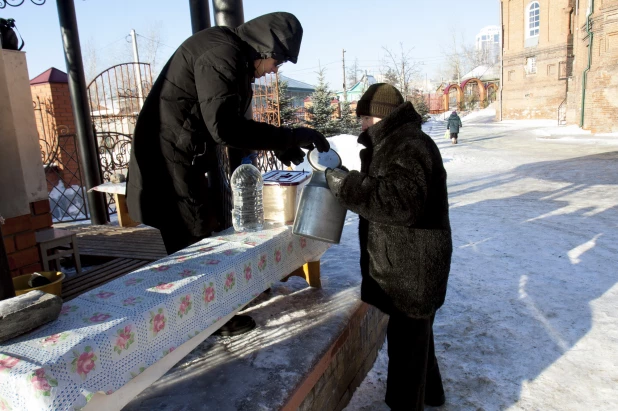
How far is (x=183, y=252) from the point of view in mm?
2090

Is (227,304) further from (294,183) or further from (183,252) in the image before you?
(294,183)

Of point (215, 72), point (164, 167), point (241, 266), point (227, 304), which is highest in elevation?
point (215, 72)

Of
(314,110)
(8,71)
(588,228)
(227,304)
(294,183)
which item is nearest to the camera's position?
(227,304)

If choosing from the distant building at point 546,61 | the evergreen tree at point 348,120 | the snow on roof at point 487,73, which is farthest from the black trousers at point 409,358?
the snow on roof at point 487,73

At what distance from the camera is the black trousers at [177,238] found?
2.27 metres

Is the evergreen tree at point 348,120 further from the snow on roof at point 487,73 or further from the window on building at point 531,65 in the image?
the snow on roof at point 487,73

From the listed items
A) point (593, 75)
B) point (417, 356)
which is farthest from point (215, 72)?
point (593, 75)

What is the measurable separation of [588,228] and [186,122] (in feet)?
17.5

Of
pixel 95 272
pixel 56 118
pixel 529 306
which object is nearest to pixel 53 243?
pixel 95 272

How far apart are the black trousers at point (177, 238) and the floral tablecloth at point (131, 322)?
107 millimetres

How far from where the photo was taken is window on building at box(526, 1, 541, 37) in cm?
2922

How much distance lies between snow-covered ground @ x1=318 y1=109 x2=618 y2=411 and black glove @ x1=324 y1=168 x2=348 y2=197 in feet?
4.27

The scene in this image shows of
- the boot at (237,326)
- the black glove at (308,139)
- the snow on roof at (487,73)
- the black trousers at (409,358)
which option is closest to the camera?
the black trousers at (409,358)

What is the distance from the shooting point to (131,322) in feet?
4.67
